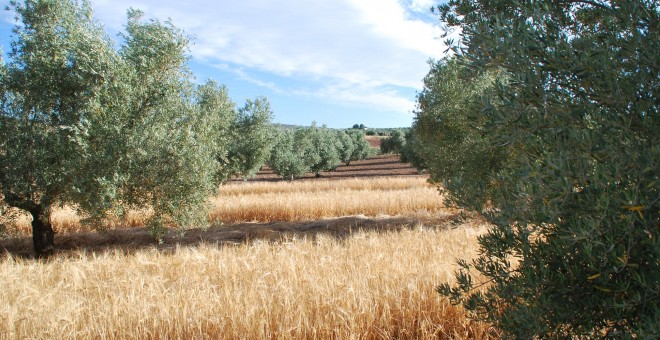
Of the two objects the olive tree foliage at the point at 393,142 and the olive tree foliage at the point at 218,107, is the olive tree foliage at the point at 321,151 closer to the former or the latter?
the olive tree foliage at the point at 393,142

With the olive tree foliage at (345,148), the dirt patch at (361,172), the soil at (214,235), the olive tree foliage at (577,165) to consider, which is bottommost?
the soil at (214,235)

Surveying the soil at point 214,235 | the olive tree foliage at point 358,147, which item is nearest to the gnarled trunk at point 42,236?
the soil at point 214,235

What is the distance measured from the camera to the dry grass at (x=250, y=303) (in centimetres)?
481

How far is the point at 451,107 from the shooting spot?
49.7 ft

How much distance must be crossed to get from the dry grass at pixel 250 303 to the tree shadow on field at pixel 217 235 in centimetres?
737

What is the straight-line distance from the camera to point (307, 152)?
189 ft

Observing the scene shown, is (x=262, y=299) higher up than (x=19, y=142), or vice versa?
(x=19, y=142)

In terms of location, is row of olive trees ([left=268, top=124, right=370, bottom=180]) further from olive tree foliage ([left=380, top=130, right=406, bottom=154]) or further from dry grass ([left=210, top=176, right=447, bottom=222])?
dry grass ([left=210, top=176, right=447, bottom=222])

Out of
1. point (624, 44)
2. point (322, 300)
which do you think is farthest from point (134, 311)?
point (624, 44)

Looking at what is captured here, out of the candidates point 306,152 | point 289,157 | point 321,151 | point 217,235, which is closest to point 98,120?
point 217,235

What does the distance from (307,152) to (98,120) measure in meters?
47.3

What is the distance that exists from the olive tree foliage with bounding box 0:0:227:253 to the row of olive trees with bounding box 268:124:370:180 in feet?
98.0

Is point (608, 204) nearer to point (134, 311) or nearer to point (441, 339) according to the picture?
point (441, 339)

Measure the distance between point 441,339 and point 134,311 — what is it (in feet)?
12.0
